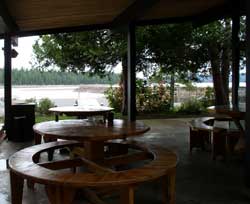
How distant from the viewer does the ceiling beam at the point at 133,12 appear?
18.0 feet

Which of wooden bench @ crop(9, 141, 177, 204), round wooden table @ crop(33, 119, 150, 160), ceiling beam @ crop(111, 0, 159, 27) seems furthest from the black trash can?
wooden bench @ crop(9, 141, 177, 204)

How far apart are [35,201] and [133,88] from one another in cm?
389

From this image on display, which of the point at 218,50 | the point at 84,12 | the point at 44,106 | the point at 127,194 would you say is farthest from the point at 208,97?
the point at 127,194

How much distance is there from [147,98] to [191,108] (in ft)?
5.30

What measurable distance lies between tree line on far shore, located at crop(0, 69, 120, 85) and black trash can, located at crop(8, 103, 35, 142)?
5.72 m

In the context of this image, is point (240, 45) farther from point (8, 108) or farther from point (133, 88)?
point (8, 108)

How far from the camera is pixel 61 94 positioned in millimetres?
15352

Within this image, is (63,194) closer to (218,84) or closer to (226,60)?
(218,84)

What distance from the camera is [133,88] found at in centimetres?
Answer: 709

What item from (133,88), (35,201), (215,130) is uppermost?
(133,88)

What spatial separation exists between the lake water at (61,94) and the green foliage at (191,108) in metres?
2.90

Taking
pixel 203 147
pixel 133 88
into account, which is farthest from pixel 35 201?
pixel 133 88

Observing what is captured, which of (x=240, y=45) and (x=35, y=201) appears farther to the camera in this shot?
(x=240, y=45)

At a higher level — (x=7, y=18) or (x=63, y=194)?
(x=7, y=18)
